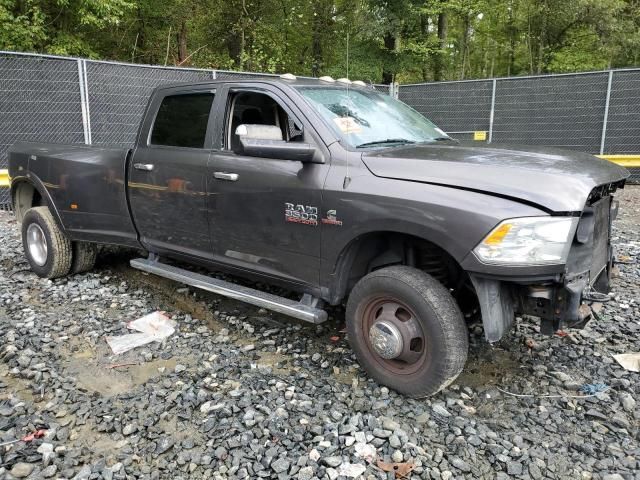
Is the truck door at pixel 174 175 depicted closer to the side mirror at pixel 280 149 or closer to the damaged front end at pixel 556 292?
the side mirror at pixel 280 149

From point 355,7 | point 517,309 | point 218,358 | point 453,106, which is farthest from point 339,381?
point 355,7

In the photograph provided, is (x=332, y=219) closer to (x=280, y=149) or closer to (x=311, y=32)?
(x=280, y=149)

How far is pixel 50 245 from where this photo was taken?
16.9 ft

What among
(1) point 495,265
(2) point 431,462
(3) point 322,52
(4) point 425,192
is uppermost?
(3) point 322,52

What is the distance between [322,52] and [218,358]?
2057 cm

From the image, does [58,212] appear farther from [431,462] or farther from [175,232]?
[431,462]

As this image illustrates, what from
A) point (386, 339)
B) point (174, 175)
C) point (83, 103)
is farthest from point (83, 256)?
point (83, 103)

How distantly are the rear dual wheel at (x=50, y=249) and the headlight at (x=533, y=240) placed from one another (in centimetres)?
435

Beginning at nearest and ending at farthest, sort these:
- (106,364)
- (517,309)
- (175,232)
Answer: (517,309)
(106,364)
(175,232)

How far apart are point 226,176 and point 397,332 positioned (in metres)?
1.68

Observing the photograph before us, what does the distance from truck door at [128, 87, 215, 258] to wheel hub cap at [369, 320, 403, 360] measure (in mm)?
1590

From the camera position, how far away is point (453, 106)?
12781 mm

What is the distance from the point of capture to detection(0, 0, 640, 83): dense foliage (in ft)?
54.6

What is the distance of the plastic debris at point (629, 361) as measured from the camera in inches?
134
